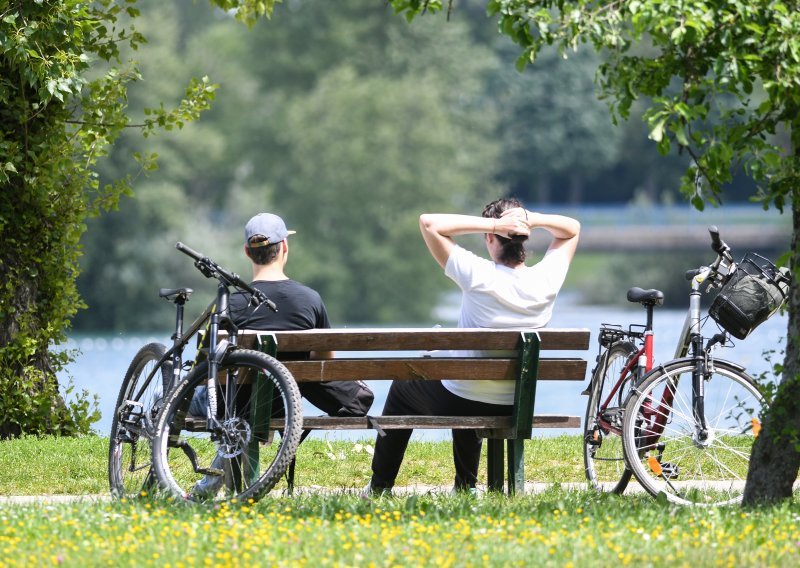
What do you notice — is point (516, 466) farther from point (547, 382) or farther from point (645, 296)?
point (547, 382)

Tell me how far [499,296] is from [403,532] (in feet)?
5.47

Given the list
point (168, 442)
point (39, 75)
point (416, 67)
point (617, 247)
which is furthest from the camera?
point (617, 247)

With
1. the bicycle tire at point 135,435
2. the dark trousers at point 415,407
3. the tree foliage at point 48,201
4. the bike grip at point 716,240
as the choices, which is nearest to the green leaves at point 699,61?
the bike grip at point 716,240

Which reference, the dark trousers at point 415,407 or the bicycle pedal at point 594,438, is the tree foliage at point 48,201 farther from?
the bicycle pedal at point 594,438

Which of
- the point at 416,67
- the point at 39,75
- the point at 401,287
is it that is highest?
the point at 416,67

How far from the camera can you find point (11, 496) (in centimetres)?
706

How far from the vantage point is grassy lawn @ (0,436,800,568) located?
185 inches

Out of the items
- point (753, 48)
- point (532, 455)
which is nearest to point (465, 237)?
point (532, 455)

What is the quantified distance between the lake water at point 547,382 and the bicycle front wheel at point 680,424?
9.04 m

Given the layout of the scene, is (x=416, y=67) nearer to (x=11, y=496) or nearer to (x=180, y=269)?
(x=180, y=269)

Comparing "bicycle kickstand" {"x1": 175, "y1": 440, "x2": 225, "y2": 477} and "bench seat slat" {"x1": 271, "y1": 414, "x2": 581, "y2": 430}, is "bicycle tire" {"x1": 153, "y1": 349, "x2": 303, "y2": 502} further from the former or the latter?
"bench seat slat" {"x1": 271, "y1": 414, "x2": 581, "y2": 430}

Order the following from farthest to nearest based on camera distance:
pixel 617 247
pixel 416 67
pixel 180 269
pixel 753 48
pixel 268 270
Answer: pixel 617 247 < pixel 416 67 < pixel 180 269 < pixel 268 270 < pixel 753 48

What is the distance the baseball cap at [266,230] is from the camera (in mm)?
6496

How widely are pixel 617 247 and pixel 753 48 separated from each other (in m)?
50.0
